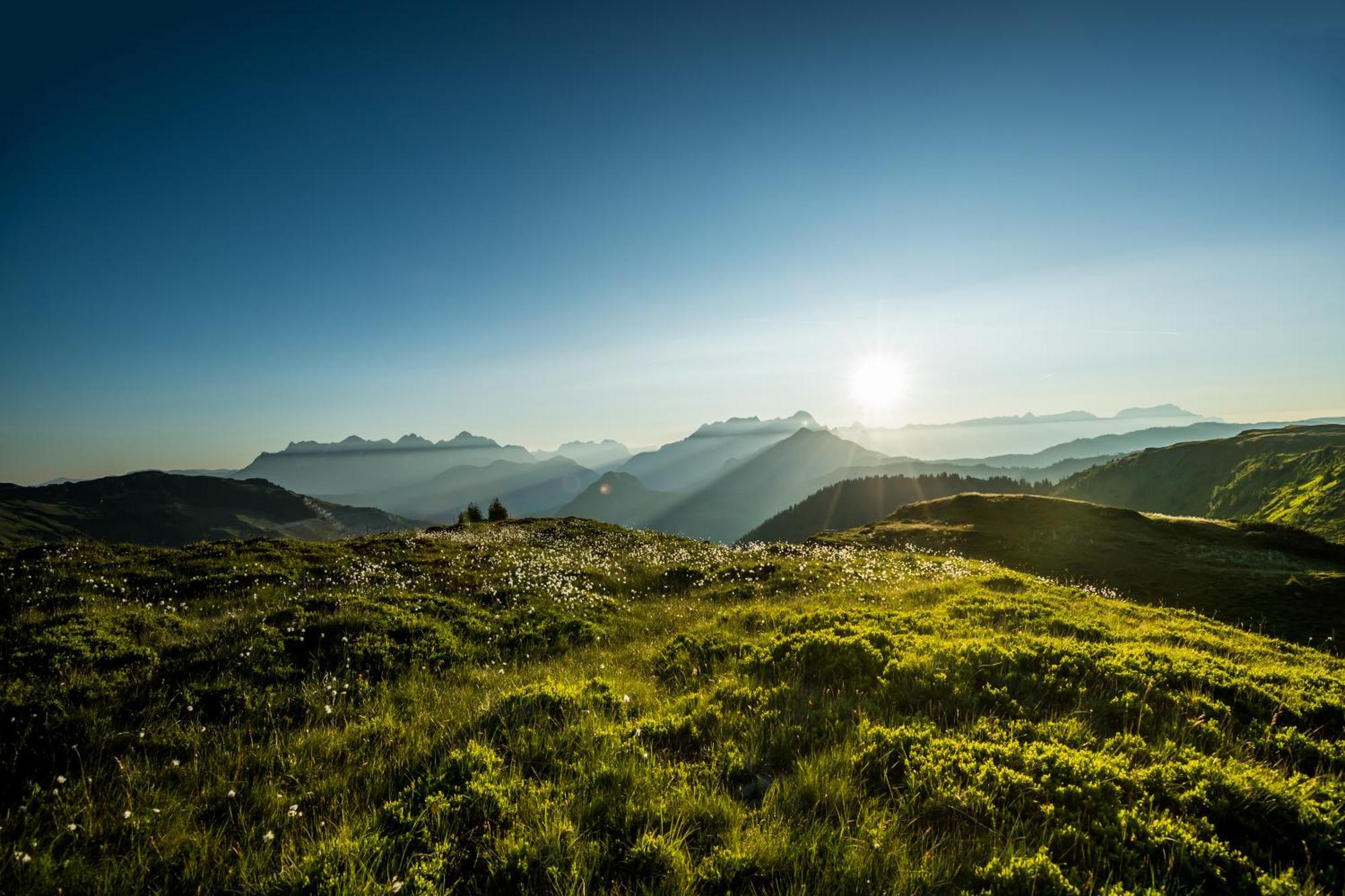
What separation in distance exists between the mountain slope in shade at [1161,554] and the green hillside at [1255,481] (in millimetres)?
93565

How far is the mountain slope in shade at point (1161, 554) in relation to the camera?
869 inches

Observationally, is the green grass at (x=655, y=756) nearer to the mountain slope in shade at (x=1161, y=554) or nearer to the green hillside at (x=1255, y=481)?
the mountain slope in shade at (x=1161, y=554)

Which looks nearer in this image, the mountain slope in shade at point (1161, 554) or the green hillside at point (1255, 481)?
the mountain slope in shade at point (1161, 554)

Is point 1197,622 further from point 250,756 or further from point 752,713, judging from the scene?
point 250,756

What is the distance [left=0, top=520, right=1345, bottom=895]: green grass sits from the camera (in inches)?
153

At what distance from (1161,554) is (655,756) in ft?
143

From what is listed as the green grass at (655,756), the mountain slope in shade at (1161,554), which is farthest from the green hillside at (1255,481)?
the green grass at (655,756)

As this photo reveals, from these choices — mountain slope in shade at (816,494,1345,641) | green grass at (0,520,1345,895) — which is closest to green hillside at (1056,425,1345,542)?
mountain slope in shade at (816,494,1345,641)

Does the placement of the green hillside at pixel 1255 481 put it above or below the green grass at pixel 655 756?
below

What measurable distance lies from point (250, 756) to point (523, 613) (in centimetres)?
775

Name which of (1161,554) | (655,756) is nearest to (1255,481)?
(1161,554)

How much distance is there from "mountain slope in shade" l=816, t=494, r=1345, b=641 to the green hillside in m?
93.6

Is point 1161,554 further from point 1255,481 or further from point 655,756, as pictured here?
point 1255,481

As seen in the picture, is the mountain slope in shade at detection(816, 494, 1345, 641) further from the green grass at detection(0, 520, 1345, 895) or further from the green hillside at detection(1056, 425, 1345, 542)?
the green hillside at detection(1056, 425, 1345, 542)
